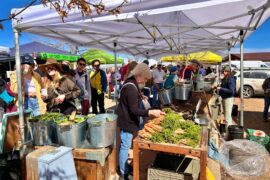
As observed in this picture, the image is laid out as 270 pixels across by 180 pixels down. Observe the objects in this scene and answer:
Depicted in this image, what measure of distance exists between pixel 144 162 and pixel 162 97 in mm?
1648

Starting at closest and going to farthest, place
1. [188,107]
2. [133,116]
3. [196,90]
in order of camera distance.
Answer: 1. [133,116]
2. [188,107]
3. [196,90]

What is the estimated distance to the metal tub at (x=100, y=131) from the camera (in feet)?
8.63

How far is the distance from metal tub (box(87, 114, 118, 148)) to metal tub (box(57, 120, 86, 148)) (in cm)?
10

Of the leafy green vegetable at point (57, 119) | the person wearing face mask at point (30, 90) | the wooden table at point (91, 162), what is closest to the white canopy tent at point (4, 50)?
the person wearing face mask at point (30, 90)

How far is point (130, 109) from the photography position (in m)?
2.98

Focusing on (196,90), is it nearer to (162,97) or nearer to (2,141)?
(162,97)

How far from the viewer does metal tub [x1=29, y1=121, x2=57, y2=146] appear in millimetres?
2727

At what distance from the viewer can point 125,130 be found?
123 inches

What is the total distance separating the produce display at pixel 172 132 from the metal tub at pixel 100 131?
1.17 feet

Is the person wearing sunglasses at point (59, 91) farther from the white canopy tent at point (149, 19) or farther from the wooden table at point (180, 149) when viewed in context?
the wooden table at point (180, 149)

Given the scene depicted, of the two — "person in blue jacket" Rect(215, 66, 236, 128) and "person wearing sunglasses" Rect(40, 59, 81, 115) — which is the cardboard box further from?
"person in blue jacket" Rect(215, 66, 236, 128)

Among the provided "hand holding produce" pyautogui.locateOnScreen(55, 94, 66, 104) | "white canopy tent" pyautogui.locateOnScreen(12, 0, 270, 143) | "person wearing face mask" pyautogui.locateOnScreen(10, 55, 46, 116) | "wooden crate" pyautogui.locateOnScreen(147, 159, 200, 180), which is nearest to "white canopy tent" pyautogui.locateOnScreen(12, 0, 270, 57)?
"white canopy tent" pyautogui.locateOnScreen(12, 0, 270, 143)

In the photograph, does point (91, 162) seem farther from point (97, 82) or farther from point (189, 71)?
point (189, 71)

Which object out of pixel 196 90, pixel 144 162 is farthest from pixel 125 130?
pixel 196 90
